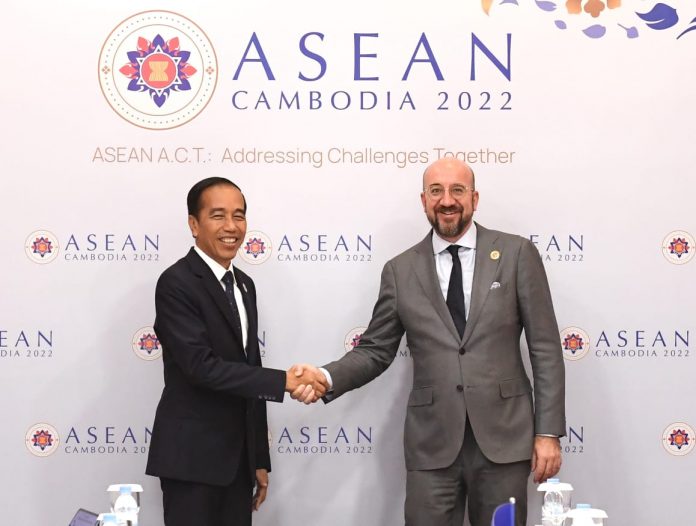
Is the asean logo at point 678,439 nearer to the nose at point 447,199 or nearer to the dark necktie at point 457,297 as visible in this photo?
the dark necktie at point 457,297

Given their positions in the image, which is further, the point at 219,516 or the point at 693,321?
the point at 693,321

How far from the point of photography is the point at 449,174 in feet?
11.8

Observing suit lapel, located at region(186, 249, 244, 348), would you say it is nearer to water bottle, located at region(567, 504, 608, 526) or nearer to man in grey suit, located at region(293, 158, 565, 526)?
man in grey suit, located at region(293, 158, 565, 526)

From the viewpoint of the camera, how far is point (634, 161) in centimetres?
407

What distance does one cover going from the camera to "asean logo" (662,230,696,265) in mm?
4055

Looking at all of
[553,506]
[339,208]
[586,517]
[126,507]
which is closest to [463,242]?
[339,208]

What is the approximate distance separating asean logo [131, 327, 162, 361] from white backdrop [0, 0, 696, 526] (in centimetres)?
1

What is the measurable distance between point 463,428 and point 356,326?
0.81m

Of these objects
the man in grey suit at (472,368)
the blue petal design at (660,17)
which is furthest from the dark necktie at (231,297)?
the blue petal design at (660,17)

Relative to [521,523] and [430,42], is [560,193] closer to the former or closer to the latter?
[430,42]

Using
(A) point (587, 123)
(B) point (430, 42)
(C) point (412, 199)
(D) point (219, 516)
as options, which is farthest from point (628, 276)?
(D) point (219, 516)

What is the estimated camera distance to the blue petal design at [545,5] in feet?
13.4

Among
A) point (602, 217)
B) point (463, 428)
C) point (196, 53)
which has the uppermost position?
point (196, 53)

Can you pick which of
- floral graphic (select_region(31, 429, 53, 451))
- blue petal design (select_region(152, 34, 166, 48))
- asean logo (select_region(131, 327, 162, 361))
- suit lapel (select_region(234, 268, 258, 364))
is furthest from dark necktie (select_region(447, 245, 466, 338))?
floral graphic (select_region(31, 429, 53, 451))
